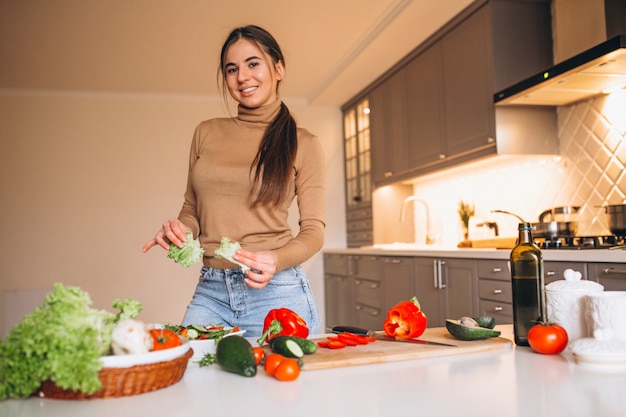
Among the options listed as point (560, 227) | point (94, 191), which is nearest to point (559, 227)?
point (560, 227)

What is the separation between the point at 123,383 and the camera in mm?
865

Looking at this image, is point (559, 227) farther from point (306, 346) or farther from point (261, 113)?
point (306, 346)

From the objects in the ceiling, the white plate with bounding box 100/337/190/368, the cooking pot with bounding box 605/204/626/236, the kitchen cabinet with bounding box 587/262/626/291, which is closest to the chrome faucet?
the ceiling

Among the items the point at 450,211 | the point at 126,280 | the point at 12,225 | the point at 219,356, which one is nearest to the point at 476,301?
the point at 450,211

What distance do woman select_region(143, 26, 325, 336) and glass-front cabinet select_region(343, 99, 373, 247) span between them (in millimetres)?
3883

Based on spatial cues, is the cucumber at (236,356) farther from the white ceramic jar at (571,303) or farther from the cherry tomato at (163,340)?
the white ceramic jar at (571,303)

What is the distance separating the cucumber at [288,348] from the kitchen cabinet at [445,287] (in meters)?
2.21

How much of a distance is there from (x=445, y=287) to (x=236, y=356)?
8.54ft

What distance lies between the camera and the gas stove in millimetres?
2434

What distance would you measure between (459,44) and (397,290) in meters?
1.74

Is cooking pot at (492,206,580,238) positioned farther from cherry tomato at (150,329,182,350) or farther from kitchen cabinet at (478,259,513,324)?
cherry tomato at (150,329,182,350)

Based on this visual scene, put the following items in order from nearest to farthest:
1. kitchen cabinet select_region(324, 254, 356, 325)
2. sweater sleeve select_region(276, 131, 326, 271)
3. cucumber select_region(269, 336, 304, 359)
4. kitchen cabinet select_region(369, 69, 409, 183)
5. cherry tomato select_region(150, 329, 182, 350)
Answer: cherry tomato select_region(150, 329, 182, 350) < cucumber select_region(269, 336, 304, 359) < sweater sleeve select_region(276, 131, 326, 271) < kitchen cabinet select_region(369, 69, 409, 183) < kitchen cabinet select_region(324, 254, 356, 325)

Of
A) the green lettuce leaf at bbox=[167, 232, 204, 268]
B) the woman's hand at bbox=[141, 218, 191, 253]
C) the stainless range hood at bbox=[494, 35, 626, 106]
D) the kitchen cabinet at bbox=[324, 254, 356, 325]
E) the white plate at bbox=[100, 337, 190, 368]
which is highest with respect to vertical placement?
the stainless range hood at bbox=[494, 35, 626, 106]

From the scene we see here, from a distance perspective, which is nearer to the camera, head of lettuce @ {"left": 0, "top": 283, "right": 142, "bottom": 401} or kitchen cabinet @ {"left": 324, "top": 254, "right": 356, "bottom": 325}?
head of lettuce @ {"left": 0, "top": 283, "right": 142, "bottom": 401}
